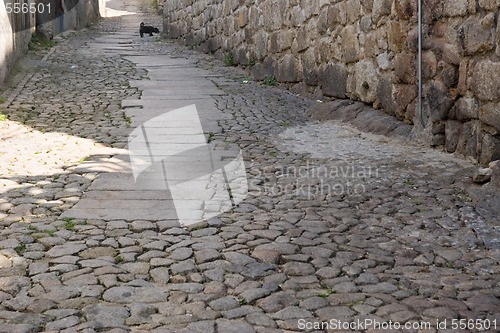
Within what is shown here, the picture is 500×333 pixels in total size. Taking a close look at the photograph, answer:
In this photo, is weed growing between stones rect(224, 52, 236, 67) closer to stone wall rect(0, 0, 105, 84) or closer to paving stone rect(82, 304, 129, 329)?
stone wall rect(0, 0, 105, 84)

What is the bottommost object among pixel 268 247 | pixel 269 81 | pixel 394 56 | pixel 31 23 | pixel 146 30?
pixel 268 247

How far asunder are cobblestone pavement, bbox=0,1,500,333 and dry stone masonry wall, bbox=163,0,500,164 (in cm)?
33

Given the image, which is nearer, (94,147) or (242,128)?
(94,147)

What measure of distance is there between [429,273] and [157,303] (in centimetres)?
126

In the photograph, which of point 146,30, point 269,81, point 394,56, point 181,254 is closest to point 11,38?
point 269,81

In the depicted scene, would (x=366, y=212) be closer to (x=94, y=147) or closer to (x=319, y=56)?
(x=94, y=147)

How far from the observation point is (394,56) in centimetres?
592

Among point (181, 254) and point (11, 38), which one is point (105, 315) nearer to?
point (181, 254)

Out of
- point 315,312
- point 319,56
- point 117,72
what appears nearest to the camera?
point 315,312

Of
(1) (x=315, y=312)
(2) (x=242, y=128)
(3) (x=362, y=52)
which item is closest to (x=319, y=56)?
(3) (x=362, y=52)

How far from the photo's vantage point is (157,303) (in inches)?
114

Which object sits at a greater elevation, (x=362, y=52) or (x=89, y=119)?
(x=362, y=52)

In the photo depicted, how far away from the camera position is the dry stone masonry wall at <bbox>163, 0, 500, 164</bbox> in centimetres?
475

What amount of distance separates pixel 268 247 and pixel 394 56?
2928 millimetres
